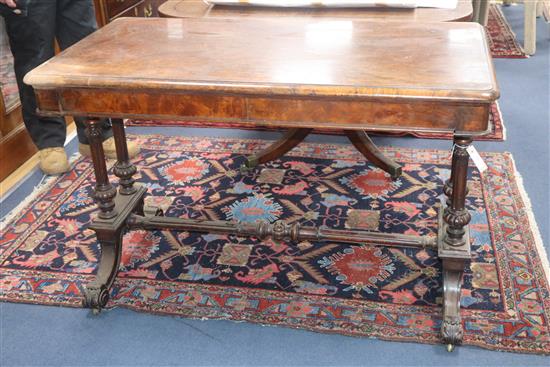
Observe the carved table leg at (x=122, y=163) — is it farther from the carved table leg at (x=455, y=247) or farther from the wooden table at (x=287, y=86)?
the carved table leg at (x=455, y=247)

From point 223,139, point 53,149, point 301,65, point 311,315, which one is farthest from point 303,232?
point 53,149

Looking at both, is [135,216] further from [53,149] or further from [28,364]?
[53,149]

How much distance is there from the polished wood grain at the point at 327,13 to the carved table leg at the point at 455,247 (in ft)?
2.93

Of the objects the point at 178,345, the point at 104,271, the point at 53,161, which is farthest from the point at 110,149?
the point at 178,345

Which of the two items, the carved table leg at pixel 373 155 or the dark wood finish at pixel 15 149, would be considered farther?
the dark wood finish at pixel 15 149

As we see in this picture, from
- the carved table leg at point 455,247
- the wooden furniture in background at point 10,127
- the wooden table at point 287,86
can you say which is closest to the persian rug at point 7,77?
the wooden furniture in background at point 10,127

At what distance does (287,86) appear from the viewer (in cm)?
195

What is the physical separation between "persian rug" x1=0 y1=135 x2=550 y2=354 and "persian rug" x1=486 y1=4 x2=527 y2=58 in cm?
190

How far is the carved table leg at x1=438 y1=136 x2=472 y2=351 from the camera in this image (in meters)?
2.17

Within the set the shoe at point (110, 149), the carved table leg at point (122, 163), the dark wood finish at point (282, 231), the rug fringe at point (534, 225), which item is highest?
the carved table leg at point (122, 163)

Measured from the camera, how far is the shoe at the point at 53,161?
341cm

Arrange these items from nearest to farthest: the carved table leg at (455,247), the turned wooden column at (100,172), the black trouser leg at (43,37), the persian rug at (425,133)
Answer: the carved table leg at (455,247)
the turned wooden column at (100,172)
the black trouser leg at (43,37)
the persian rug at (425,133)

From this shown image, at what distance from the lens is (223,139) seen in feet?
12.3

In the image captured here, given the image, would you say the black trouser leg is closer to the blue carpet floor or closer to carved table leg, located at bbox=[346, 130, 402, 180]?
the blue carpet floor
